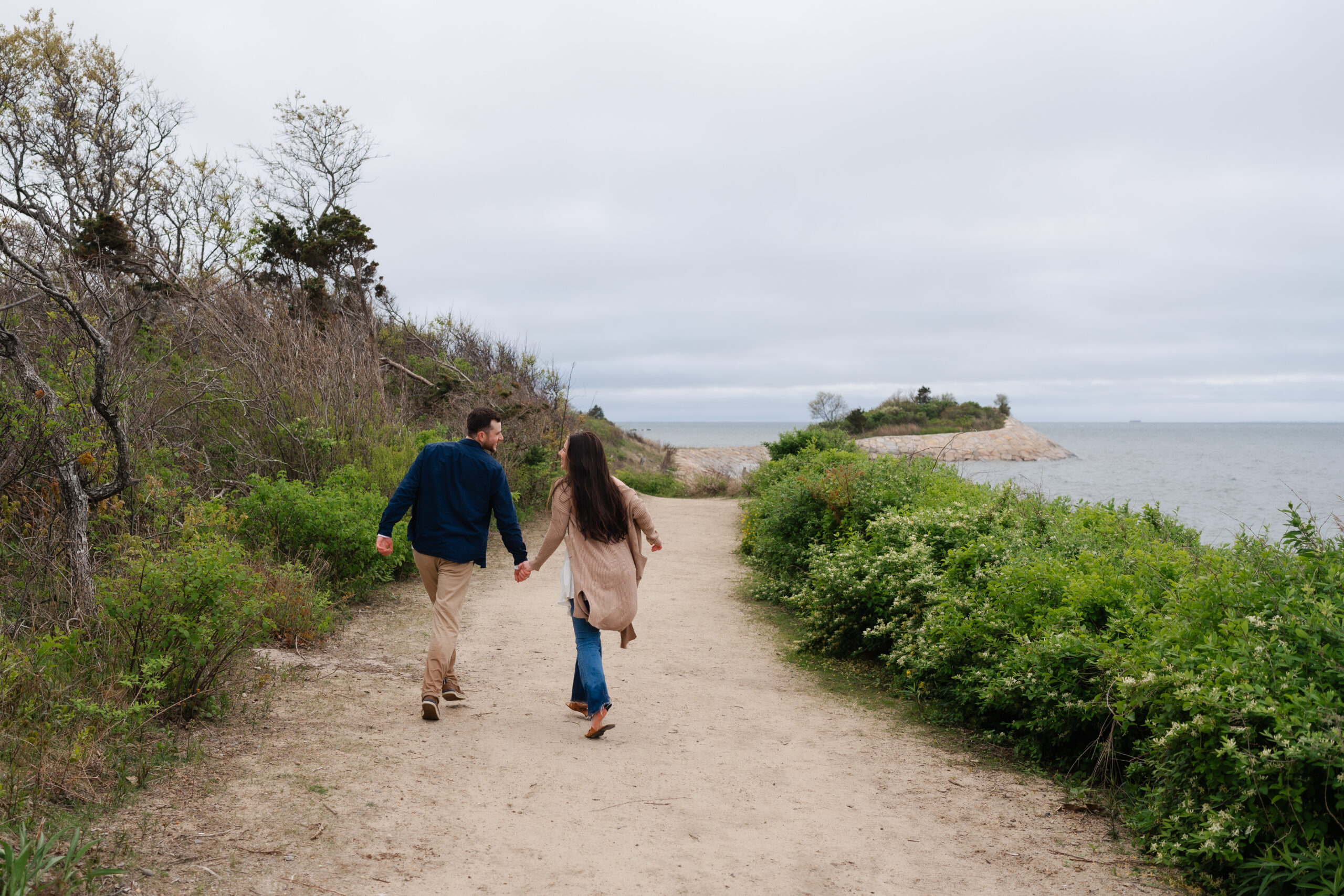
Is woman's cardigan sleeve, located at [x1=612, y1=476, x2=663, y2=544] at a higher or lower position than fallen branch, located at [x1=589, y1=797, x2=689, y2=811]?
higher

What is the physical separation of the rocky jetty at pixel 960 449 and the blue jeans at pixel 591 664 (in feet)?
92.0

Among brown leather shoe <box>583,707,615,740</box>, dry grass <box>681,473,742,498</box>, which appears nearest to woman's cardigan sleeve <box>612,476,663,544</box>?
brown leather shoe <box>583,707,615,740</box>

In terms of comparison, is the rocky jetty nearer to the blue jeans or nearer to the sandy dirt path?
the sandy dirt path

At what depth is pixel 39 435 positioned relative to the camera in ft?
21.6

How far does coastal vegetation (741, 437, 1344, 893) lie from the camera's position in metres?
3.33

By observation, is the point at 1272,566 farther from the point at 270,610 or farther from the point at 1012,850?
the point at 270,610

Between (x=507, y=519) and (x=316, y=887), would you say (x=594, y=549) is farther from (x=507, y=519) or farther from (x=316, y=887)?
(x=316, y=887)

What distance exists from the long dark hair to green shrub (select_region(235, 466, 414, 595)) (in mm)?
3886

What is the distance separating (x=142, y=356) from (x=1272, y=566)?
11204mm

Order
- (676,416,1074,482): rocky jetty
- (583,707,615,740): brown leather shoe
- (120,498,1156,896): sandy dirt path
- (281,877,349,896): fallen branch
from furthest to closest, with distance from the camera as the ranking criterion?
(676,416,1074,482): rocky jetty < (583,707,615,740): brown leather shoe < (120,498,1156,896): sandy dirt path < (281,877,349,896): fallen branch

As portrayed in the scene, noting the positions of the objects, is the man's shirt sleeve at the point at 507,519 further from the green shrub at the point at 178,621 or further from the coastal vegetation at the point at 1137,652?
the coastal vegetation at the point at 1137,652

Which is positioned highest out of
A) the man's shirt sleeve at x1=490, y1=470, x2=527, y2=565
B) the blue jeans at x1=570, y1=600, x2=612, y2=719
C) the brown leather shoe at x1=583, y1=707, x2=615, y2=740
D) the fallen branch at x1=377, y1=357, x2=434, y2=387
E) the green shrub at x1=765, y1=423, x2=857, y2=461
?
the fallen branch at x1=377, y1=357, x2=434, y2=387

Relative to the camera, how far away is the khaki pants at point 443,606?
18.5ft

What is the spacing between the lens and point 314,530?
873 cm
